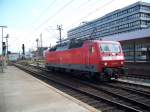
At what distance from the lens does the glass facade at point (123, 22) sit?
89.9m

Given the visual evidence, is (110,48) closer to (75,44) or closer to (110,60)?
(110,60)

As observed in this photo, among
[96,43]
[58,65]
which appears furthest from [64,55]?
[96,43]

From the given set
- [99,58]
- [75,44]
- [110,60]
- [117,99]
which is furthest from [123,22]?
[117,99]

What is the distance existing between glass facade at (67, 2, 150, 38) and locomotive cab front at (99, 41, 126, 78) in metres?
65.0

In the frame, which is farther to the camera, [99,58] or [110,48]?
[110,48]

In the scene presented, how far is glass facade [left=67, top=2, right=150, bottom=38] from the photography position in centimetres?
8994

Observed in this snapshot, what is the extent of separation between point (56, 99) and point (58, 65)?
52.7ft

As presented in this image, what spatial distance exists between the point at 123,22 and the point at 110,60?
80.8 m

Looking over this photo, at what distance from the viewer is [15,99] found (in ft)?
39.1

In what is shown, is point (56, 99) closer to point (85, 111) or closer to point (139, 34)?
point (85, 111)

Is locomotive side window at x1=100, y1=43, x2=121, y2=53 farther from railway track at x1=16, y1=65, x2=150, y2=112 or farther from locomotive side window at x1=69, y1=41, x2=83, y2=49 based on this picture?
railway track at x1=16, y1=65, x2=150, y2=112

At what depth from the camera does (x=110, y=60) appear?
1798 cm

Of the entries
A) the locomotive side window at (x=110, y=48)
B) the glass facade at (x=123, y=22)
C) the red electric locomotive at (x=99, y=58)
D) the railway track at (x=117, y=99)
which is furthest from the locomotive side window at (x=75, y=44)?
the glass facade at (x=123, y=22)

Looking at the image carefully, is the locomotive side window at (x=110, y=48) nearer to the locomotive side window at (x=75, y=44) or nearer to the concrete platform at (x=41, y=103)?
the locomotive side window at (x=75, y=44)
